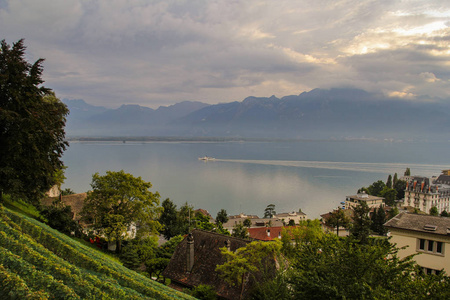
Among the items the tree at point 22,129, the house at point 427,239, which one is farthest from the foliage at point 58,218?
the house at point 427,239

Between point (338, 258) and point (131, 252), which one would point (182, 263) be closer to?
point (131, 252)

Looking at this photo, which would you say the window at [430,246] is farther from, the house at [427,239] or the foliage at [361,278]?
the foliage at [361,278]

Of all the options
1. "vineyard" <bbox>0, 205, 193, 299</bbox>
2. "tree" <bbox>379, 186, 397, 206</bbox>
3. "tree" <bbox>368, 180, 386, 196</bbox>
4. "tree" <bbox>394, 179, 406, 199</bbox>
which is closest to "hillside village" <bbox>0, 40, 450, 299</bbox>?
"vineyard" <bbox>0, 205, 193, 299</bbox>

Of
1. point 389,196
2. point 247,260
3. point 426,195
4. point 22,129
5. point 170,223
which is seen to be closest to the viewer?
point 22,129

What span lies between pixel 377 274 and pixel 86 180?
8873cm

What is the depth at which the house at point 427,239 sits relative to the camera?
16422 millimetres

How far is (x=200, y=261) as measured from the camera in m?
18.8

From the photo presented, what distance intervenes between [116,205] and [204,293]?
9.88m

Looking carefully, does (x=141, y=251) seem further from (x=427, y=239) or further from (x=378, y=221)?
(x=378, y=221)

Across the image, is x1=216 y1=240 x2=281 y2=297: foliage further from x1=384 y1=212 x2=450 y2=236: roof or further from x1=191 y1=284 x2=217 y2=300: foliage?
x1=384 y1=212 x2=450 y2=236: roof

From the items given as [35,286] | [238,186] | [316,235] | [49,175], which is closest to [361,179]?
[238,186]

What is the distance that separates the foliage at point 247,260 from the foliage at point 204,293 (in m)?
0.99

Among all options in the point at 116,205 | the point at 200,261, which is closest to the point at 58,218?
the point at 116,205

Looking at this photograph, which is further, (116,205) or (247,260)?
(116,205)
